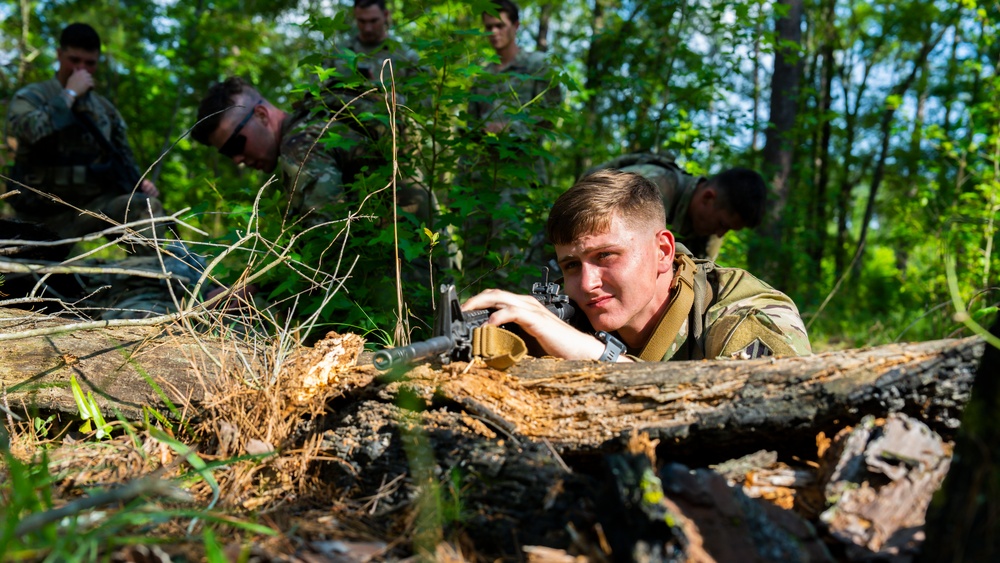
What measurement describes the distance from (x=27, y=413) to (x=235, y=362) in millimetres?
844

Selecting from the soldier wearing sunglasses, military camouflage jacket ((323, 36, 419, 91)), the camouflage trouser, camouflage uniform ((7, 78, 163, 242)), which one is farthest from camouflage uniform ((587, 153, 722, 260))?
camouflage uniform ((7, 78, 163, 242))

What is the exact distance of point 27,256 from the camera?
436 cm

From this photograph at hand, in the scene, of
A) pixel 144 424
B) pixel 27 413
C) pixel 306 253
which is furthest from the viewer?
pixel 306 253

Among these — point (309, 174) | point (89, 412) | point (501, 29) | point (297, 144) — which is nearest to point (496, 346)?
point (89, 412)

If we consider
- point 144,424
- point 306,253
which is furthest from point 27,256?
point 144,424

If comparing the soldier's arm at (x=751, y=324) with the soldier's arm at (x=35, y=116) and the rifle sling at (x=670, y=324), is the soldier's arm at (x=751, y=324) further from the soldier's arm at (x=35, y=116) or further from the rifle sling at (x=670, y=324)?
the soldier's arm at (x=35, y=116)

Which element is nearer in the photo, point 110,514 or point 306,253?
point 110,514

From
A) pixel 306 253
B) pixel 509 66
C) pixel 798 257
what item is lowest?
pixel 798 257

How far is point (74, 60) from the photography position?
7.11 meters

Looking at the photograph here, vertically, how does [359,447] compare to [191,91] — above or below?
below

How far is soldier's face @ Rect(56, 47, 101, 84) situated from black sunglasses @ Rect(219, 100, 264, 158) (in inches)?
127

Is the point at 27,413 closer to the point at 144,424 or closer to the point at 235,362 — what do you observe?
the point at 144,424

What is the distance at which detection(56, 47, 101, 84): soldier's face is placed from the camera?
7.05 metres

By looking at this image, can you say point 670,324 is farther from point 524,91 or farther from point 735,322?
point 524,91
